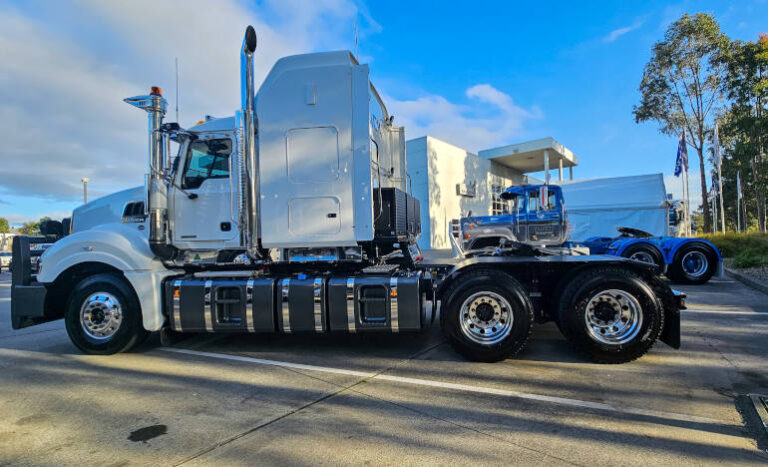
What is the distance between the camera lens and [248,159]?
5.36 m

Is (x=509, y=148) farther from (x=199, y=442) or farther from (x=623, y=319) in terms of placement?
(x=199, y=442)

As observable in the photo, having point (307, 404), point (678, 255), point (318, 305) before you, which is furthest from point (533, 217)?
point (307, 404)

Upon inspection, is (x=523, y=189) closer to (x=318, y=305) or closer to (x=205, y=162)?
(x=318, y=305)

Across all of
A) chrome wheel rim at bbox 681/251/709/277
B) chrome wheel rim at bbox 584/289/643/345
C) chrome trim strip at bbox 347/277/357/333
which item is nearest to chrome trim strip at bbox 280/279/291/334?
chrome trim strip at bbox 347/277/357/333

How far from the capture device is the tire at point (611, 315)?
4.69 meters

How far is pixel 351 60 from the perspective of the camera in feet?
17.4

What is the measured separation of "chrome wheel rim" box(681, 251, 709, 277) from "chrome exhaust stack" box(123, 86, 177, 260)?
1182 centimetres

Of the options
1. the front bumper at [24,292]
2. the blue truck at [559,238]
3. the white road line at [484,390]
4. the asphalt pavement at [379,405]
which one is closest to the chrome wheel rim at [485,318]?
the asphalt pavement at [379,405]

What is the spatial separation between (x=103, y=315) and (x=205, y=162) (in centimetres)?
236

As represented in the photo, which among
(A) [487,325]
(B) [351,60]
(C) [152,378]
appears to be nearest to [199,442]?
(C) [152,378]

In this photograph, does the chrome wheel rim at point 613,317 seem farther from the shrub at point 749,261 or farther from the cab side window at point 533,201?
the shrub at point 749,261

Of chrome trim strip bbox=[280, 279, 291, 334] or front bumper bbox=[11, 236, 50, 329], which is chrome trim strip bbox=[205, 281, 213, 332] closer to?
chrome trim strip bbox=[280, 279, 291, 334]

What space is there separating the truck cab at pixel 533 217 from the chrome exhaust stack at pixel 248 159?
27.7 feet

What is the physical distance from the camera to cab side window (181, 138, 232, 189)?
18.5 ft
